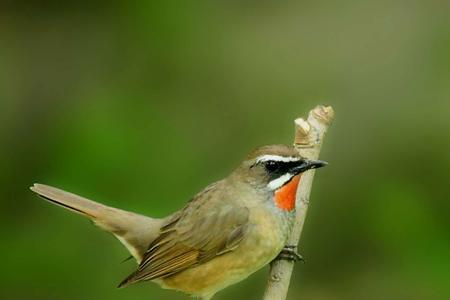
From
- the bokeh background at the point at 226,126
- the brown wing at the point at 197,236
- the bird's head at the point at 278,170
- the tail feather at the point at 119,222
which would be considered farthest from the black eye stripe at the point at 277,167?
the bokeh background at the point at 226,126

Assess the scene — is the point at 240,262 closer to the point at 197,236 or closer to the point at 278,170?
the point at 197,236

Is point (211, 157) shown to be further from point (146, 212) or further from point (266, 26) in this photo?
point (266, 26)

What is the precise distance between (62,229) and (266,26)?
8.77 feet

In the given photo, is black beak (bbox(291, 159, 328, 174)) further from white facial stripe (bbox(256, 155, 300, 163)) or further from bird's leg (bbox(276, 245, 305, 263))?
bird's leg (bbox(276, 245, 305, 263))

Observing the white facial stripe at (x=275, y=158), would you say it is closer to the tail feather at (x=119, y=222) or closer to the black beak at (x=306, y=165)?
A: the black beak at (x=306, y=165)

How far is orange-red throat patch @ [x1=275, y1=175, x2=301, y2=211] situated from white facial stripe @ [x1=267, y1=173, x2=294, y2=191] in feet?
0.07

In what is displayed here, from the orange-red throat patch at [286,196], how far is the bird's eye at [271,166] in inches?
4.1

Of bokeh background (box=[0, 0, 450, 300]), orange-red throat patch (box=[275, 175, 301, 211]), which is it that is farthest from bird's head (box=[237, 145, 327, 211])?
bokeh background (box=[0, 0, 450, 300])

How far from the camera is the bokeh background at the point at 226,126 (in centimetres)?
809

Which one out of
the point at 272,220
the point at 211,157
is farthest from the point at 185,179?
the point at 272,220

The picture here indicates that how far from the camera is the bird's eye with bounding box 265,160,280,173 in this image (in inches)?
233

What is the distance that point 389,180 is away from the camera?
855 cm

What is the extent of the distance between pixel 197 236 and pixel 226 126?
9.32 feet

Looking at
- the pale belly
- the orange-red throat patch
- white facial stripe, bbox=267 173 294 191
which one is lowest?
the pale belly
